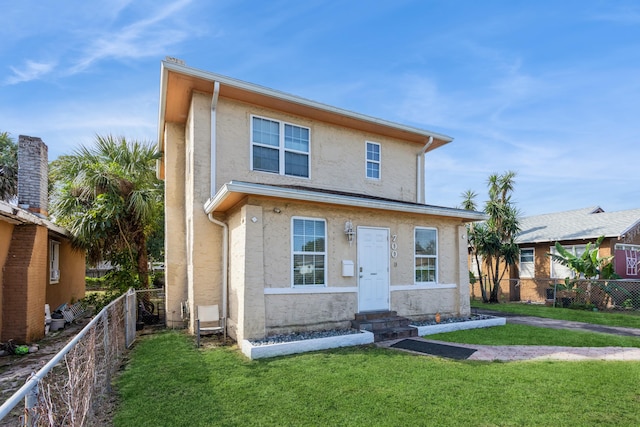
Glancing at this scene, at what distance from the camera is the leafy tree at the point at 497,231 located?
1836 cm

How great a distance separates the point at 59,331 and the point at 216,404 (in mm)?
8538

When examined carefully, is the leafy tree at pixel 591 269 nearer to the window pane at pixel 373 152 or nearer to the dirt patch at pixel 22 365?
the window pane at pixel 373 152

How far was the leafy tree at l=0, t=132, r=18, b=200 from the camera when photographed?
22.9m

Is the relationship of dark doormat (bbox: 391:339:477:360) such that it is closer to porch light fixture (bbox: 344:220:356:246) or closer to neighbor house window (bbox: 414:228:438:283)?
neighbor house window (bbox: 414:228:438:283)

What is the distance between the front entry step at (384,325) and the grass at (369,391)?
1.49m

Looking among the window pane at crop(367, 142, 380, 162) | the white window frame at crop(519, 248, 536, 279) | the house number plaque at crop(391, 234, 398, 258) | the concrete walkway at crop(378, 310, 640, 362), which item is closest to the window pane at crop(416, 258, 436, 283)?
the house number plaque at crop(391, 234, 398, 258)

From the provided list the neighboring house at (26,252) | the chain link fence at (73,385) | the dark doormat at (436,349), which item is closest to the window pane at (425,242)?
the dark doormat at (436,349)

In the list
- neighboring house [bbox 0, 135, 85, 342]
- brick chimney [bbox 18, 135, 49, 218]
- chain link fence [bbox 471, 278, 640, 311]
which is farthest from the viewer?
chain link fence [bbox 471, 278, 640, 311]

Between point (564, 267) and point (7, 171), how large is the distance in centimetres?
3436

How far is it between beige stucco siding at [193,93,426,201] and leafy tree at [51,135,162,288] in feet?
12.7

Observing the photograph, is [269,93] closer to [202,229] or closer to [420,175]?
[202,229]

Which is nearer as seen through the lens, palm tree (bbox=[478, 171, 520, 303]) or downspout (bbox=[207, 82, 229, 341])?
downspout (bbox=[207, 82, 229, 341])

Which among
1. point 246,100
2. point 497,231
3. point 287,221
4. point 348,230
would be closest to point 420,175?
point 348,230

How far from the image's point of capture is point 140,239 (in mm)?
12234
